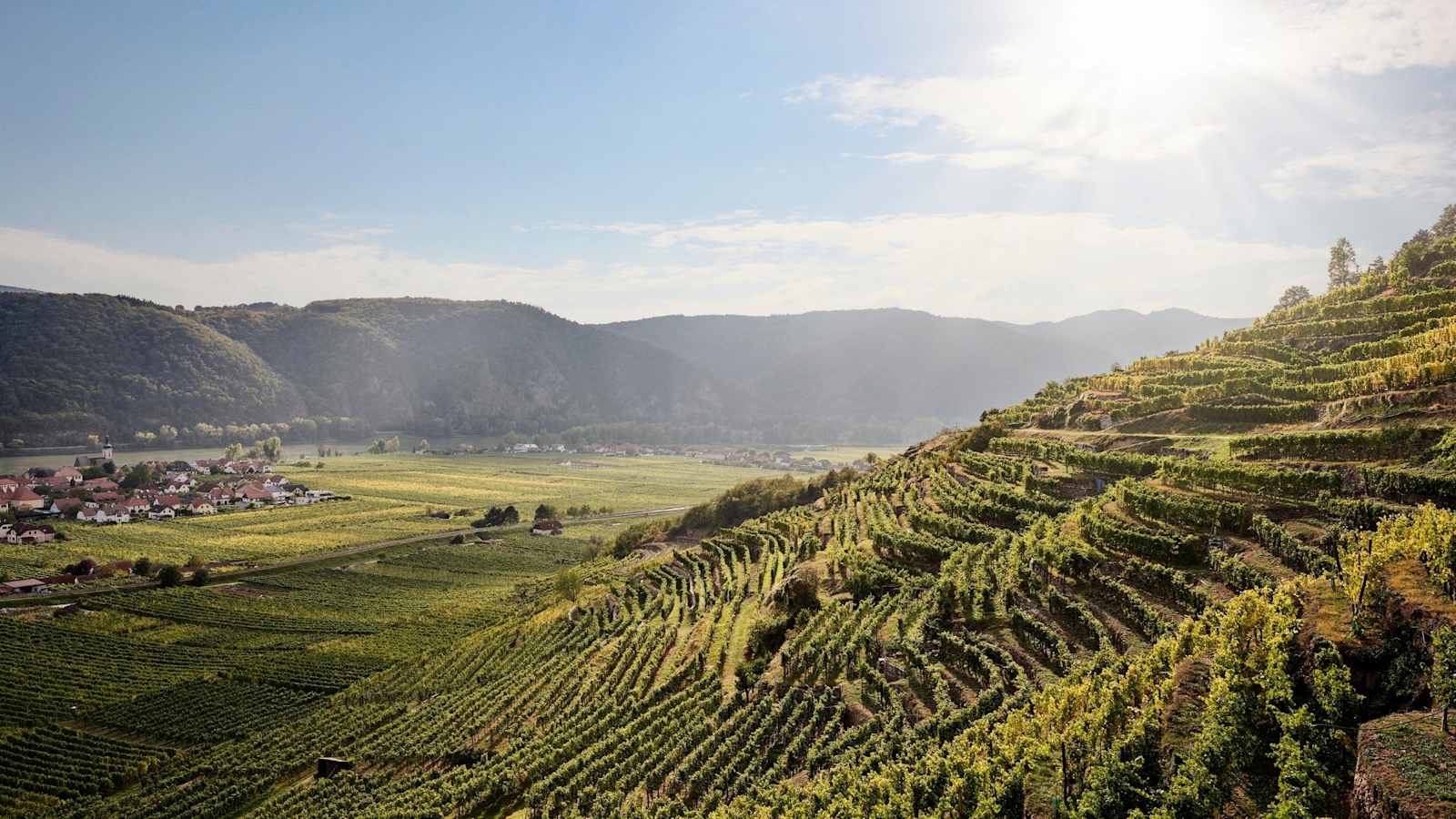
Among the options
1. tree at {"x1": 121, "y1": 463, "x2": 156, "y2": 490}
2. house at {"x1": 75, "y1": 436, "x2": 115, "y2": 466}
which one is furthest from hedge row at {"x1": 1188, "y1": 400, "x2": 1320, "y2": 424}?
house at {"x1": 75, "y1": 436, "x2": 115, "y2": 466}

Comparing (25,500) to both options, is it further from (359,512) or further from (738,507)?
(738,507)

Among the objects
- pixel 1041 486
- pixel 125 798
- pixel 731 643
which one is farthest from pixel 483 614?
pixel 1041 486

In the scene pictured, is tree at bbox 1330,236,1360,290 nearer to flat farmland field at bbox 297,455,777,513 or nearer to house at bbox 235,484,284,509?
flat farmland field at bbox 297,455,777,513

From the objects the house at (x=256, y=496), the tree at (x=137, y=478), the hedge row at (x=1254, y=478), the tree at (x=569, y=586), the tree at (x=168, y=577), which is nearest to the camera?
the hedge row at (x=1254, y=478)

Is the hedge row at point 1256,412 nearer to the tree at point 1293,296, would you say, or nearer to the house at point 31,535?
the tree at point 1293,296

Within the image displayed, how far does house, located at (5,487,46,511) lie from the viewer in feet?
383

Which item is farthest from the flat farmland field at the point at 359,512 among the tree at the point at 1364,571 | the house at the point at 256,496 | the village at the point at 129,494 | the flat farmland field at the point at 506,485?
the tree at the point at 1364,571

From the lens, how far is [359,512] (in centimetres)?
12656

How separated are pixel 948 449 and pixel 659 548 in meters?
37.4

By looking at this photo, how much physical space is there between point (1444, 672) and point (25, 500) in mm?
160737

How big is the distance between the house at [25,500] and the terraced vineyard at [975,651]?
2535 inches

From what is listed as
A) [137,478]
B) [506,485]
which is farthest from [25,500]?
[506,485]

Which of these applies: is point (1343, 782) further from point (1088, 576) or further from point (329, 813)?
point (329, 813)

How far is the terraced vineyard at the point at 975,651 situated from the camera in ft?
59.1
